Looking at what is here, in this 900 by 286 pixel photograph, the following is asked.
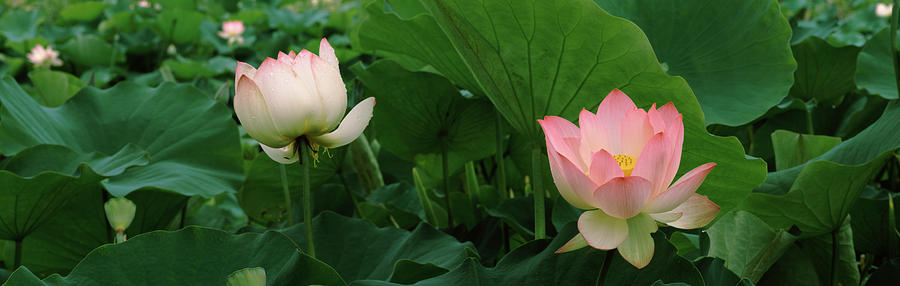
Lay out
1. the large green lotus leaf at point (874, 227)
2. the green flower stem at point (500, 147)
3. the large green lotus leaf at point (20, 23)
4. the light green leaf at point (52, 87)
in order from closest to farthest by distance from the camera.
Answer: the large green lotus leaf at point (874, 227)
the green flower stem at point (500, 147)
the light green leaf at point (52, 87)
the large green lotus leaf at point (20, 23)

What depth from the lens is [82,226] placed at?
0.88 m

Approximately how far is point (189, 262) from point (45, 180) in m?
0.25

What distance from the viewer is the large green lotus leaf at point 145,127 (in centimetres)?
90

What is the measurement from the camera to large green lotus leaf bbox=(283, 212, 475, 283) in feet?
2.33

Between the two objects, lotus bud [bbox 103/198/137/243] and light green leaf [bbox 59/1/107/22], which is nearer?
lotus bud [bbox 103/198/137/243]

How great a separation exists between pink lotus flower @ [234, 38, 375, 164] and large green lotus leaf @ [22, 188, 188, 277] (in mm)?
377

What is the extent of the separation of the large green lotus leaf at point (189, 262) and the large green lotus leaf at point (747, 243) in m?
0.43

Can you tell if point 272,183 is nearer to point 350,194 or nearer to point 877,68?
point 350,194

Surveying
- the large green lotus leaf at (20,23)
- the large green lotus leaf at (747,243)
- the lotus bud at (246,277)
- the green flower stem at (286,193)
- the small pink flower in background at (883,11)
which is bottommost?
the large green lotus leaf at (747,243)

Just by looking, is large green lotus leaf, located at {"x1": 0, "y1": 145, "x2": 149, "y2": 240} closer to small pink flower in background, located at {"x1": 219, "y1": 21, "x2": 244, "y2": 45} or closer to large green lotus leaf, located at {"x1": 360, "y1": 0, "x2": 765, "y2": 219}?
large green lotus leaf, located at {"x1": 360, "y1": 0, "x2": 765, "y2": 219}

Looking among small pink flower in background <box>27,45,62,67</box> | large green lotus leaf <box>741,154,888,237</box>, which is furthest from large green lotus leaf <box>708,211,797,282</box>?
small pink flower in background <box>27,45,62,67</box>

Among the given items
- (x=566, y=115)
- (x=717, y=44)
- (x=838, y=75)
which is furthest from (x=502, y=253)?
(x=838, y=75)

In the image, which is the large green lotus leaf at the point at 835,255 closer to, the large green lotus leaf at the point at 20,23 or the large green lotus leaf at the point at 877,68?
the large green lotus leaf at the point at 877,68

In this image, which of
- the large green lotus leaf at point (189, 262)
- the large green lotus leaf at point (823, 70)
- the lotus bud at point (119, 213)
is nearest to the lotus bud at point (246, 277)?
the large green lotus leaf at point (189, 262)
